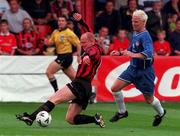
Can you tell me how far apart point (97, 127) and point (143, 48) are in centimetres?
159

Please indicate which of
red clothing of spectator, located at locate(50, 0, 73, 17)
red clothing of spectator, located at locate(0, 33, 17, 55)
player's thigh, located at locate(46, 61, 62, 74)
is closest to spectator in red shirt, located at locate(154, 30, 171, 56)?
red clothing of spectator, located at locate(50, 0, 73, 17)

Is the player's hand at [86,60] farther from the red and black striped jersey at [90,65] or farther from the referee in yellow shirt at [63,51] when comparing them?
the referee in yellow shirt at [63,51]

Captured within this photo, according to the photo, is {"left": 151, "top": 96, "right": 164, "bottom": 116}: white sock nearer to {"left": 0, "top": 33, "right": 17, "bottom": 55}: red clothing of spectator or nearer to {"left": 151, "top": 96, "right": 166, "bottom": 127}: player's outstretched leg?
{"left": 151, "top": 96, "right": 166, "bottom": 127}: player's outstretched leg

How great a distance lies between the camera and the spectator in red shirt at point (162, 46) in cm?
2012

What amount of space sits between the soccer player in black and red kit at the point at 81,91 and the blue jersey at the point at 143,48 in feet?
2.71

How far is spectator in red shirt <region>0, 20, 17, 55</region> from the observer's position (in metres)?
19.1

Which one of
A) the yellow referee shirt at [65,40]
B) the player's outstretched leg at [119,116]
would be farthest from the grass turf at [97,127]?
the yellow referee shirt at [65,40]

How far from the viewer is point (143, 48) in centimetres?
1298

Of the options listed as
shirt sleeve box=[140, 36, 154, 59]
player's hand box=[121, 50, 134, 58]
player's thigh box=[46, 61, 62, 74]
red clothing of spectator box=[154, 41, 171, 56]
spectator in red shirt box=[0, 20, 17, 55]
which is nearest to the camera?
player's hand box=[121, 50, 134, 58]

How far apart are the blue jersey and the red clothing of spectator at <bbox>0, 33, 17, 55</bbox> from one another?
21.2ft

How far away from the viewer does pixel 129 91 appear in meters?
18.8

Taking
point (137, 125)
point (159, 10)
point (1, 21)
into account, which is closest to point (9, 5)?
point (1, 21)

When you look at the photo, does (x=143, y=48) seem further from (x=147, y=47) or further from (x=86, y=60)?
(x=86, y=60)

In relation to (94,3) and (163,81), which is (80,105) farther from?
(94,3)
